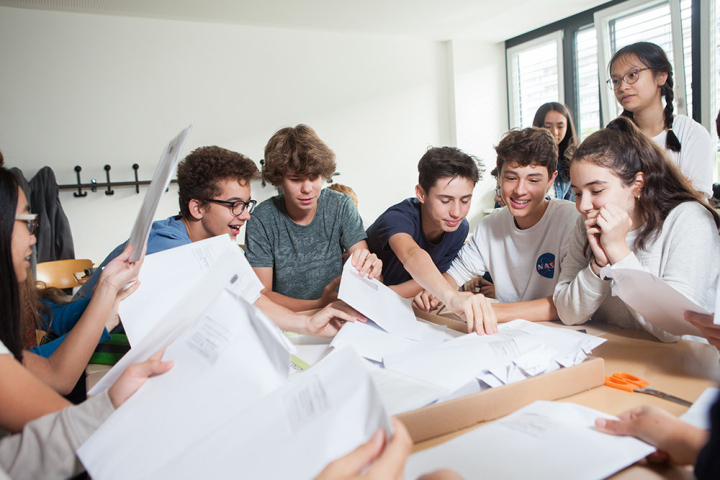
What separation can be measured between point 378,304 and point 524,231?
737 mm

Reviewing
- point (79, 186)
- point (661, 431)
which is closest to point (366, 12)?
point (79, 186)

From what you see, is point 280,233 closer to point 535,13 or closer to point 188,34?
point 188,34

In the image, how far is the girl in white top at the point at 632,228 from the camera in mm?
1159

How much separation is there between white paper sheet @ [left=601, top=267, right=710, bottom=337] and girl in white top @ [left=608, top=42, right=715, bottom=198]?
1556 mm

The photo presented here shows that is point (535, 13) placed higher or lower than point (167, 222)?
higher

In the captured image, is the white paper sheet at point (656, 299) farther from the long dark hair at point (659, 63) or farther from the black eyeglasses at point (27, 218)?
the long dark hair at point (659, 63)

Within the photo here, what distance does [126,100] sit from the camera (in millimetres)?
3893

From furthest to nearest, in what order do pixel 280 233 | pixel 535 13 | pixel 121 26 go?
pixel 535 13, pixel 121 26, pixel 280 233

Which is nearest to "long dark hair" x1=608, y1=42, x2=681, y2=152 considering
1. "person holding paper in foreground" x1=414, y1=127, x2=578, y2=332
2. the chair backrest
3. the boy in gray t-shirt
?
"person holding paper in foreground" x1=414, y1=127, x2=578, y2=332

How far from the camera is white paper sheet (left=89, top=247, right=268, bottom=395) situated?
833mm

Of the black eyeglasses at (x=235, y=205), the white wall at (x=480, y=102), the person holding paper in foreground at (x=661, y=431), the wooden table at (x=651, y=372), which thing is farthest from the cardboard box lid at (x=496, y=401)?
the white wall at (x=480, y=102)

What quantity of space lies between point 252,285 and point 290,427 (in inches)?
23.1

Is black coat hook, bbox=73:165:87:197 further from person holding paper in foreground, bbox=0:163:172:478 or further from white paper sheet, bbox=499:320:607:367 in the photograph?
white paper sheet, bbox=499:320:607:367

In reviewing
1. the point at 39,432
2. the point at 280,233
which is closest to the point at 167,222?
the point at 280,233
